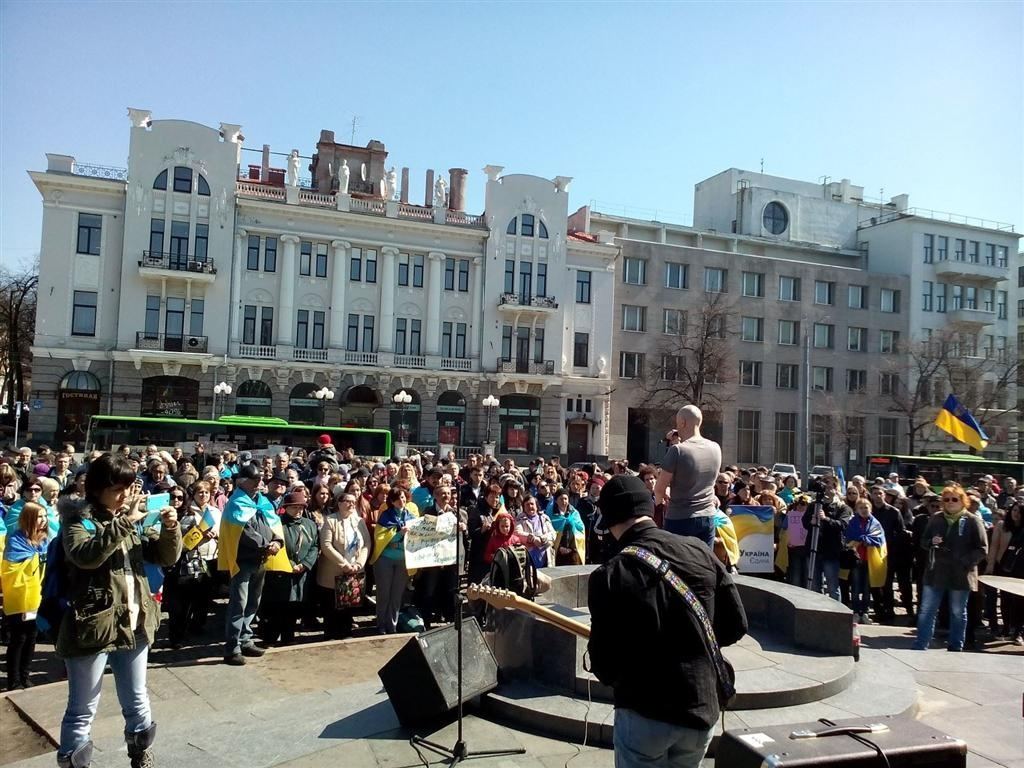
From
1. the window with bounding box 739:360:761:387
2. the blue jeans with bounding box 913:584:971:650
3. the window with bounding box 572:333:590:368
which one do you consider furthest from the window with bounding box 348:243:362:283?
the blue jeans with bounding box 913:584:971:650

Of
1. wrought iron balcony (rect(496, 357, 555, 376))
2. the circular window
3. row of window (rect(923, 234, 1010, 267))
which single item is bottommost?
wrought iron balcony (rect(496, 357, 555, 376))

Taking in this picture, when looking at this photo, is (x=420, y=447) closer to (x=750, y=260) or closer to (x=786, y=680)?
(x=750, y=260)

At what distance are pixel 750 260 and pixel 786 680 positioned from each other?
171ft

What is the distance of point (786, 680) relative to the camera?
Result: 6535mm

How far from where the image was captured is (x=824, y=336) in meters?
57.2

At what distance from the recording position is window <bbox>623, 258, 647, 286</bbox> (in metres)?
52.4

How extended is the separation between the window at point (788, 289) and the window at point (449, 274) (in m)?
24.5

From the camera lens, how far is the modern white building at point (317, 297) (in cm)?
4094

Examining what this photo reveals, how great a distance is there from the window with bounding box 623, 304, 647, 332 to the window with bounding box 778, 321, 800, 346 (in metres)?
11.0

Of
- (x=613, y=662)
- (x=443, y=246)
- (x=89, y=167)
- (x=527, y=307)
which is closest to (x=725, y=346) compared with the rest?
(x=527, y=307)

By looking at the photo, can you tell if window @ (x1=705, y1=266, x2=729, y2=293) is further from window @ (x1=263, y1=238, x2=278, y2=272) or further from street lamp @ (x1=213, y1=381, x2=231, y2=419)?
street lamp @ (x1=213, y1=381, x2=231, y2=419)

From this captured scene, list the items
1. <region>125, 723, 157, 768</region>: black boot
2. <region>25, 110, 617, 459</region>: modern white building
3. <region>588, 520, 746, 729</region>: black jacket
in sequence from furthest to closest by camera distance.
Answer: <region>25, 110, 617, 459</region>: modern white building < <region>125, 723, 157, 768</region>: black boot < <region>588, 520, 746, 729</region>: black jacket

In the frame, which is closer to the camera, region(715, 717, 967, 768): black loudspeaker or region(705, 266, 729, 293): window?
region(715, 717, 967, 768): black loudspeaker

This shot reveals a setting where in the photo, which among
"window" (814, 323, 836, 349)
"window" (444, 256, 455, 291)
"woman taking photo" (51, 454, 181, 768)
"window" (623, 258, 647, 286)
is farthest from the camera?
"window" (814, 323, 836, 349)
